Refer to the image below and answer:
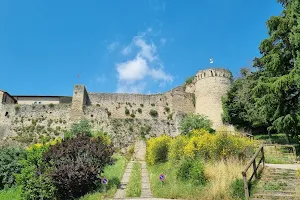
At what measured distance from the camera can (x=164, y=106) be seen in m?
38.7

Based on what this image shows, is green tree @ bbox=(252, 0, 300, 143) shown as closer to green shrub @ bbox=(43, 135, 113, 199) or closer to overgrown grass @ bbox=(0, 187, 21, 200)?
green shrub @ bbox=(43, 135, 113, 199)

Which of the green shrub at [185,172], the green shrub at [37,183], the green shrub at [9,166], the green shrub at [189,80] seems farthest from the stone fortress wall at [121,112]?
the green shrub at [185,172]

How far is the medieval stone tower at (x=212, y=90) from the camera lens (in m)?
34.8

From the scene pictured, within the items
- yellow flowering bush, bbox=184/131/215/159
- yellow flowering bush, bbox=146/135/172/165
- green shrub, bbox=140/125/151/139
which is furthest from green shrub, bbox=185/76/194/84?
yellow flowering bush, bbox=184/131/215/159

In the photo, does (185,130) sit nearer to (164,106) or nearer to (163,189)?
(164,106)

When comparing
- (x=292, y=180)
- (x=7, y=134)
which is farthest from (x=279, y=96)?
(x=7, y=134)

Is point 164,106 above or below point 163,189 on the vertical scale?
above

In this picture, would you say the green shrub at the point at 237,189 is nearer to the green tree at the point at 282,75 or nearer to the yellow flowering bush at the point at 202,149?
the yellow flowering bush at the point at 202,149

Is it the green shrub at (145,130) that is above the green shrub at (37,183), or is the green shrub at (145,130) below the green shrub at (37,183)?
above

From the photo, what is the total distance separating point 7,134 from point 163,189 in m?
29.0

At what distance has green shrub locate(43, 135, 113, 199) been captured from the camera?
10086mm

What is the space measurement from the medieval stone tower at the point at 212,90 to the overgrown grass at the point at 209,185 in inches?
928

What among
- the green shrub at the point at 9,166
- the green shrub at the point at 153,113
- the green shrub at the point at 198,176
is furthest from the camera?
the green shrub at the point at 153,113

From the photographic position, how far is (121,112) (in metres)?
37.7
